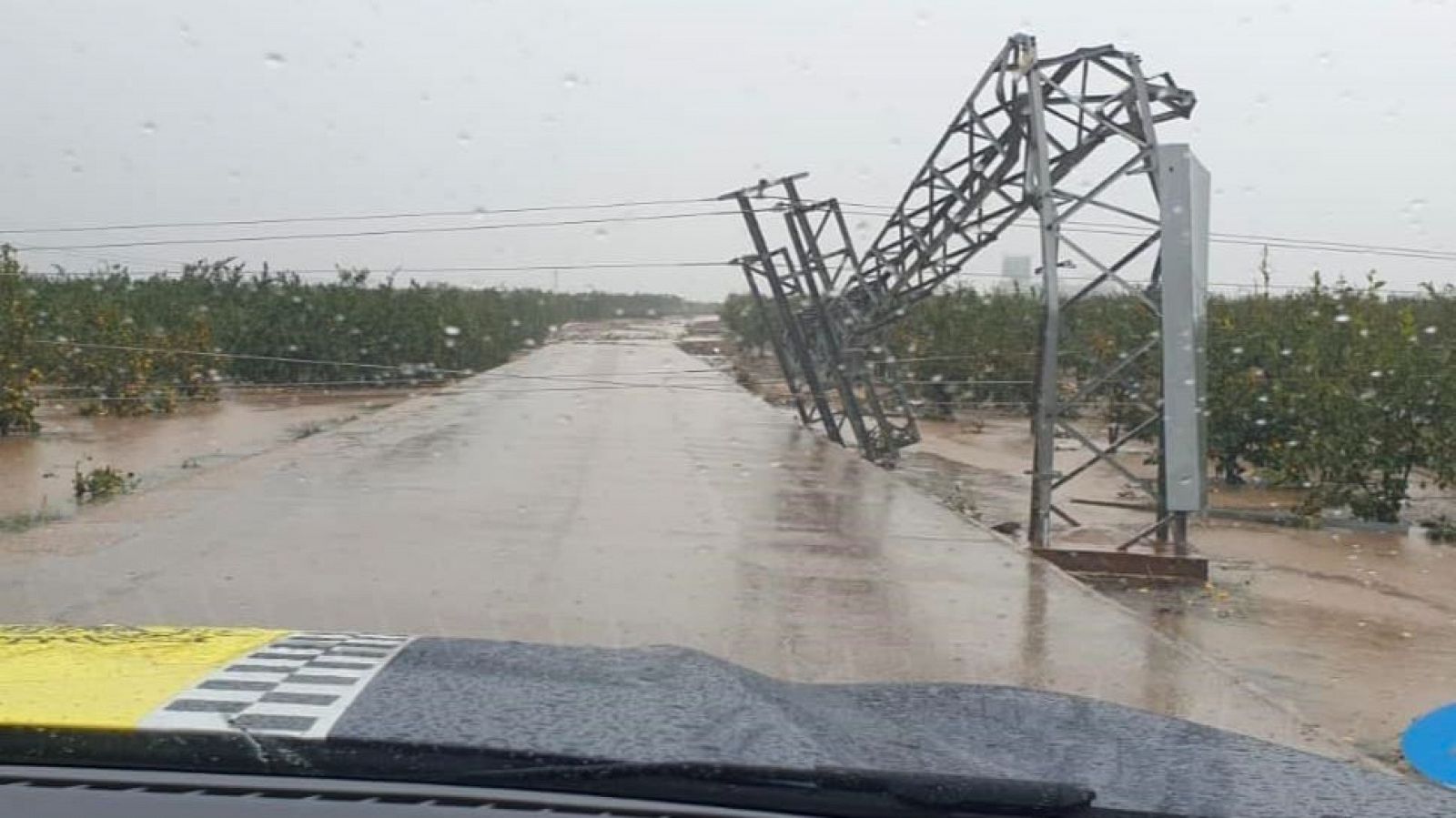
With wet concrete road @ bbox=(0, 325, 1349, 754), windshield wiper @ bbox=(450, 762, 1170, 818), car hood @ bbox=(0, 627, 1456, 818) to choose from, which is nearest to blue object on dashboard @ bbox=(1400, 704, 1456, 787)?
car hood @ bbox=(0, 627, 1456, 818)

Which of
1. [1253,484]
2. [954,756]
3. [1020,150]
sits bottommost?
[1253,484]

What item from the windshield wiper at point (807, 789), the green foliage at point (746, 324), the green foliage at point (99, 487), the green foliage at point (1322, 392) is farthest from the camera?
the green foliage at point (746, 324)

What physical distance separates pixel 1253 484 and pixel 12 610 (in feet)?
59.2

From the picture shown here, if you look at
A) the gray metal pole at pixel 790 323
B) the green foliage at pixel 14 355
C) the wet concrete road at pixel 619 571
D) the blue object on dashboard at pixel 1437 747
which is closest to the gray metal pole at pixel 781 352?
the gray metal pole at pixel 790 323

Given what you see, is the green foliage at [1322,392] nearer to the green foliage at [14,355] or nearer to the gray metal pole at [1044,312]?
the gray metal pole at [1044,312]

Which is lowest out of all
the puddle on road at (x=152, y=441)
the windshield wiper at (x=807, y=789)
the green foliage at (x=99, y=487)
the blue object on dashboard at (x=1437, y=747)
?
the puddle on road at (x=152, y=441)

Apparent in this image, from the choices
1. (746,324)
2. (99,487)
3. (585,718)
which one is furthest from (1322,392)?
(746,324)

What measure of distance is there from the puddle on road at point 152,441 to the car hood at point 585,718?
37.2ft

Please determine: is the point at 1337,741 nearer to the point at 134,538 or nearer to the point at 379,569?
the point at 379,569

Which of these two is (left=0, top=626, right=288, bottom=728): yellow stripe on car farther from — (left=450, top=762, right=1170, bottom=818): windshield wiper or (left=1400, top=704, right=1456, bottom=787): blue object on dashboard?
(left=1400, top=704, right=1456, bottom=787): blue object on dashboard

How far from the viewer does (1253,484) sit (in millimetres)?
21719

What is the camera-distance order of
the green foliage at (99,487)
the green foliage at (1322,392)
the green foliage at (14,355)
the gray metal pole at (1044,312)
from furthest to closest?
the green foliage at (14,355) < the green foliage at (1322,392) < the green foliage at (99,487) < the gray metal pole at (1044,312)

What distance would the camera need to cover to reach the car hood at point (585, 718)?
2.15 metres

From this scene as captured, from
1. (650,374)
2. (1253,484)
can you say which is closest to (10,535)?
(1253,484)
